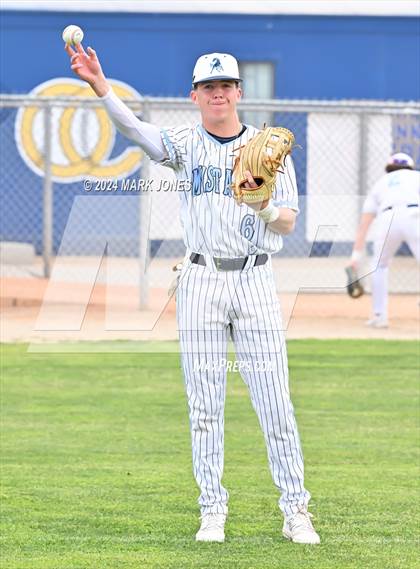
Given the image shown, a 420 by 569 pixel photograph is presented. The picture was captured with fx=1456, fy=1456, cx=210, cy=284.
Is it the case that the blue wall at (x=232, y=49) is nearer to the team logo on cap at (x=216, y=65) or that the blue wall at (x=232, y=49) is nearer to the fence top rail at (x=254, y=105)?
the fence top rail at (x=254, y=105)

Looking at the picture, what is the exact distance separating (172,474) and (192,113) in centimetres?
1111

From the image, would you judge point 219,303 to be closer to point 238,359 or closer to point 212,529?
point 238,359

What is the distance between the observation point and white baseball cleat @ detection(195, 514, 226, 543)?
6.35 m

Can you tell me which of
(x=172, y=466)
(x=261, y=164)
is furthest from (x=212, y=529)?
(x=172, y=466)

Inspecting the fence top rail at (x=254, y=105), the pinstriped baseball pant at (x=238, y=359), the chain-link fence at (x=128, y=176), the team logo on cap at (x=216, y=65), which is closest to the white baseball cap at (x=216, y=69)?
the team logo on cap at (x=216, y=65)

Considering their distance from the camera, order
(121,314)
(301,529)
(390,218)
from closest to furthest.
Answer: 1. (301,529)
2. (390,218)
3. (121,314)

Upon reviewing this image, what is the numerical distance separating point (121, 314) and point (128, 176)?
524cm

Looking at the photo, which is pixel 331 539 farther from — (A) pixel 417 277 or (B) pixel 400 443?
(A) pixel 417 277

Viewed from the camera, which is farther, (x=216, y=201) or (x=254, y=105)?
(x=254, y=105)

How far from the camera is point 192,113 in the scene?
61.0 ft

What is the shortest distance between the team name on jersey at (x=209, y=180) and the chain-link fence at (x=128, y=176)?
1040cm

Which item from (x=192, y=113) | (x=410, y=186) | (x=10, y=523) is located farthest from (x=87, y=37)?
(x=10, y=523)

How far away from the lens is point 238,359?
631cm

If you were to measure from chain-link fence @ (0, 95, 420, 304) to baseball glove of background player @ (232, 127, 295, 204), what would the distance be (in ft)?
34.9
